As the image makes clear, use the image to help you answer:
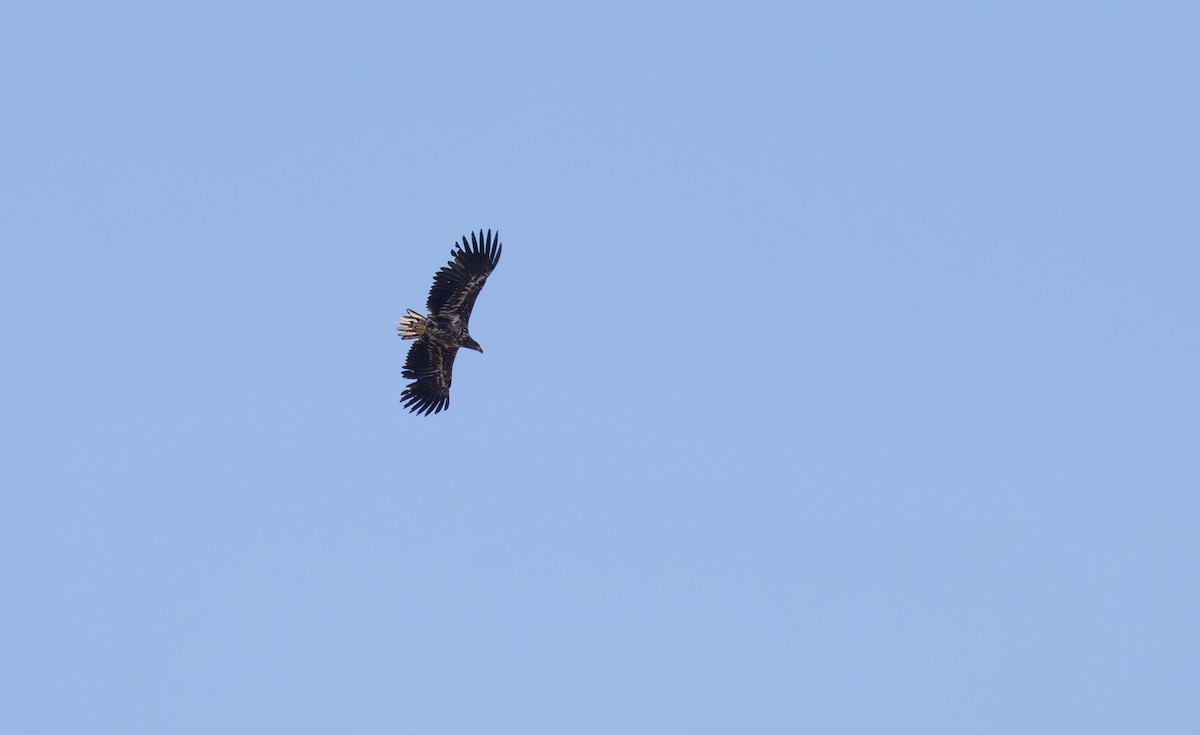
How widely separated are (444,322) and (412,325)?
860 mm

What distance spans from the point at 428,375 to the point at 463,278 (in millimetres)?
3489

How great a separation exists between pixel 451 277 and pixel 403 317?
1.78m

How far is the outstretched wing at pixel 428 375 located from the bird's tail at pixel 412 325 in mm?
629

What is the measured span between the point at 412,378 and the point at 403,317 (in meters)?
2.15

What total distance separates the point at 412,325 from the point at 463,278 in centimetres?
193

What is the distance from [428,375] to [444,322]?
2168 millimetres

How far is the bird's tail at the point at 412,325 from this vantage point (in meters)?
55.7

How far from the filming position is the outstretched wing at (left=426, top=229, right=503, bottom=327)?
181 ft

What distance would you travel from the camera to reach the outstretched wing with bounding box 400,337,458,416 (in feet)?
186

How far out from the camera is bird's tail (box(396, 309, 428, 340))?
5569 centimetres

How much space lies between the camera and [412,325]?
55719 millimetres

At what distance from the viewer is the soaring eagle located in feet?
181

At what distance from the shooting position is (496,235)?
5497 cm

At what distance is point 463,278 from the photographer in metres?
55.2
